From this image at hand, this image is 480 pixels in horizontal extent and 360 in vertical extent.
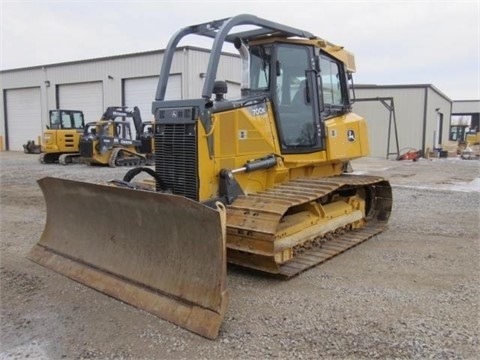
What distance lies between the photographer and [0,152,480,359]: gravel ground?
318 centimetres

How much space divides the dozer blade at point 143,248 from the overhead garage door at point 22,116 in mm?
25998

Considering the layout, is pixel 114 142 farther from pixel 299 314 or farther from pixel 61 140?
pixel 299 314

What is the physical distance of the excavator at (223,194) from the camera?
3770 mm

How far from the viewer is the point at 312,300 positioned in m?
4.02

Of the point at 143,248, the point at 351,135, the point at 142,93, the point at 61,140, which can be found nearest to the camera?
the point at 143,248

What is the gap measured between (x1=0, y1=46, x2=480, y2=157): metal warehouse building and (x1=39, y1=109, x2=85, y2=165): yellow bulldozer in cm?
417

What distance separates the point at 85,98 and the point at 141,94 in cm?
461

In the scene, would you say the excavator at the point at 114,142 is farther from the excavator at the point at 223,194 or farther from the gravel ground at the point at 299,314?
Answer: the excavator at the point at 223,194

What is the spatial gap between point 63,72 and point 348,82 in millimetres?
23773

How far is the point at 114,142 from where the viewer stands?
17.0 metres

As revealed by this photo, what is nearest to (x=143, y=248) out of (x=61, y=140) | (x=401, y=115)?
(x=61, y=140)

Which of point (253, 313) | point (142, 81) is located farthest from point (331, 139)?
point (142, 81)

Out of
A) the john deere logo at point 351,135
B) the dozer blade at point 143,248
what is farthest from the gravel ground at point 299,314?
the john deere logo at point 351,135

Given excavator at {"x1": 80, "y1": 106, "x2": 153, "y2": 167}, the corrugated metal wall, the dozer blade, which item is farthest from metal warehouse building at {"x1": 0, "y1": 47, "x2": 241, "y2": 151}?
the dozer blade
